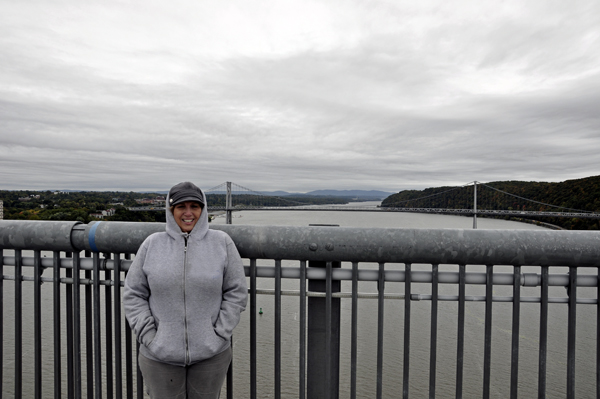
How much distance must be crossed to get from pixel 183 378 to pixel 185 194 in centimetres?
66

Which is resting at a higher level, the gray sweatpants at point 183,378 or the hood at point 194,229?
the hood at point 194,229

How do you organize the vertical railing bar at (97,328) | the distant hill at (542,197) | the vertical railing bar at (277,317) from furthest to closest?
1. the distant hill at (542,197)
2. the vertical railing bar at (97,328)
3. the vertical railing bar at (277,317)

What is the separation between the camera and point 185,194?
1478 mm

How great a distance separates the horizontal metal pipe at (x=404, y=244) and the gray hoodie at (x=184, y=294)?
0.35 ft

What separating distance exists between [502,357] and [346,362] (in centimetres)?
538

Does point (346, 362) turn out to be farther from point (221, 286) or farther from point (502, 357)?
point (221, 286)

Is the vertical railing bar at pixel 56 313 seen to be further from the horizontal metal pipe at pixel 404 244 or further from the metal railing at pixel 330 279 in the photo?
the horizontal metal pipe at pixel 404 244

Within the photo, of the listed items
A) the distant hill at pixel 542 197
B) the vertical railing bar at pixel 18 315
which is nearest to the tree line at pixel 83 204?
the vertical railing bar at pixel 18 315

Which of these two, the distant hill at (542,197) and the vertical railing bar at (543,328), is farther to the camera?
the distant hill at (542,197)

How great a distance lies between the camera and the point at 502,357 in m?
13.3

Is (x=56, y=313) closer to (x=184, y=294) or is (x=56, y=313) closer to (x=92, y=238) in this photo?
(x=92, y=238)

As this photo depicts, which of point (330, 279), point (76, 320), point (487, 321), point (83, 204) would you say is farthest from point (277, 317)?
point (83, 204)

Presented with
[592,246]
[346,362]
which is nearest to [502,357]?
[346,362]

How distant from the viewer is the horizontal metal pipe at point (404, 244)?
52.3 inches
